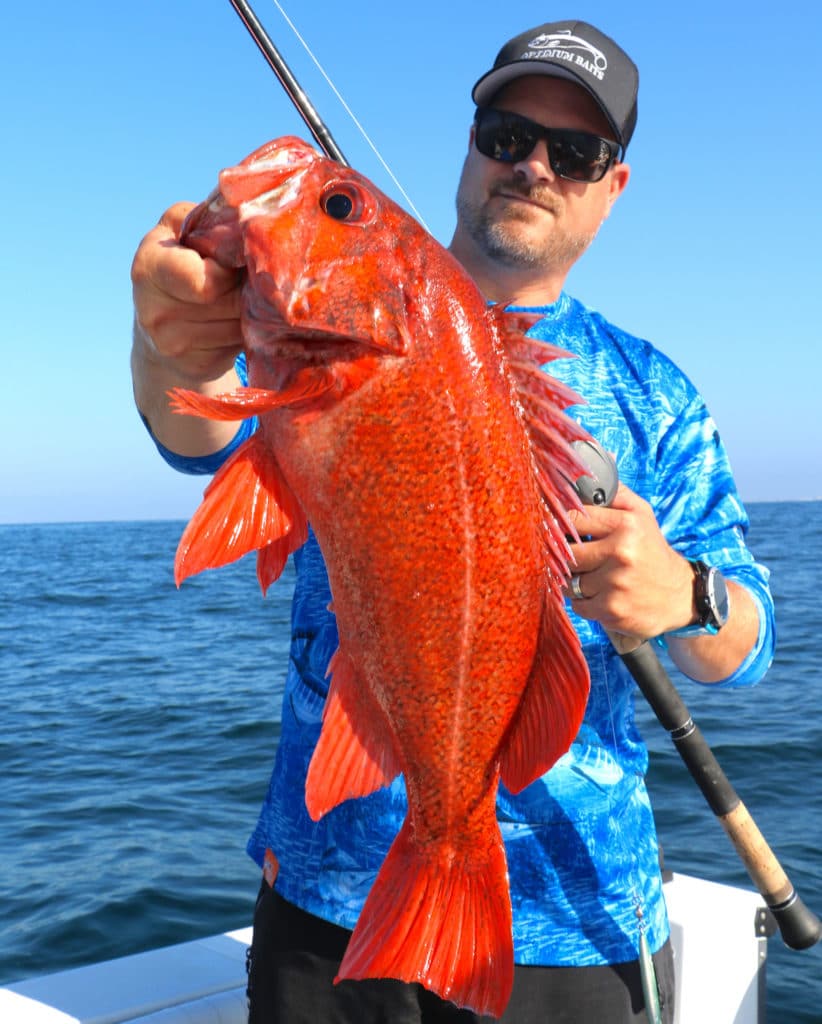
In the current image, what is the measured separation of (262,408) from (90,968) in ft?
9.01

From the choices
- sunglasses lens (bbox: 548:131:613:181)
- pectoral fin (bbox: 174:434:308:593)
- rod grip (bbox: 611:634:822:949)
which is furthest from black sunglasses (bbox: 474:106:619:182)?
pectoral fin (bbox: 174:434:308:593)

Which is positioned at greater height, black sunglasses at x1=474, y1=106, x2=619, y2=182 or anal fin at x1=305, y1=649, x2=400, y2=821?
black sunglasses at x1=474, y1=106, x2=619, y2=182

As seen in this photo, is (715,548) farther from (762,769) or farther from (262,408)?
(762,769)

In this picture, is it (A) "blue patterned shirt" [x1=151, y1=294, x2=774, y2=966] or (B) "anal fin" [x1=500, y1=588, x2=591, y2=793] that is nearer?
(B) "anal fin" [x1=500, y1=588, x2=591, y2=793]

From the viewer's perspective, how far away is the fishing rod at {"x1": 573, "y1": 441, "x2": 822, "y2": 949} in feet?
8.45

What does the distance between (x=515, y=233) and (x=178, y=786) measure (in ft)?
23.9

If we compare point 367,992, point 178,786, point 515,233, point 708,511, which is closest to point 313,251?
point 515,233

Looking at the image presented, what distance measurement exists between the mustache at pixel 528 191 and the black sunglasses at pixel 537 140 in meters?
0.06

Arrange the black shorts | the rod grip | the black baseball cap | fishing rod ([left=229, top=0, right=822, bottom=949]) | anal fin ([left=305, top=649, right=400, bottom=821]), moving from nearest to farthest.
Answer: anal fin ([left=305, top=649, right=400, bottom=821]), the black shorts, fishing rod ([left=229, top=0, right=822, bottom=949]), the rod grip, the black baseball cap

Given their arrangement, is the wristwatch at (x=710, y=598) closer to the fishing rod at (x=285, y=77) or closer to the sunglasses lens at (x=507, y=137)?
the sunglasses lens at (x=507, y=137)

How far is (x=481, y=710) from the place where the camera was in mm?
1761

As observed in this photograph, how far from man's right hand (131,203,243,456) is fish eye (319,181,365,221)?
0.64 feet

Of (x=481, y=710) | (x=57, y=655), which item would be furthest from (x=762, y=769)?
(x=57, y=655)

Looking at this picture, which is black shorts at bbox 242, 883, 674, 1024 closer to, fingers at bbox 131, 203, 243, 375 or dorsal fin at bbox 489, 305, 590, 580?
dorsal fin at bbox 489, 305, 590, 580
